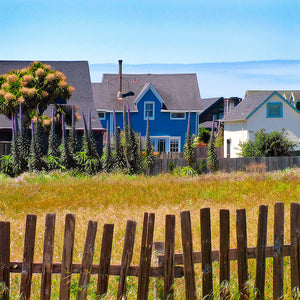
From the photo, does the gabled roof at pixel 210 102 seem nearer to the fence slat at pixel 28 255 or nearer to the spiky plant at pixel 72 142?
the spiky plant at pixel 72 142

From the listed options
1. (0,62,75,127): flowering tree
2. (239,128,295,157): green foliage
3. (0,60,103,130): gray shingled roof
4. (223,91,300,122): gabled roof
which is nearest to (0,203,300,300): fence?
(0,62,75,127): flowering tree

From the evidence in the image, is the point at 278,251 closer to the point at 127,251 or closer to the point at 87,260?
the point at 127,251

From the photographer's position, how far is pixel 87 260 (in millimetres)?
5059

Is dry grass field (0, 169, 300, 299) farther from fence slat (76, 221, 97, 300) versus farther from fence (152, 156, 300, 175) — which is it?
fence (152, 156, 300, 175)

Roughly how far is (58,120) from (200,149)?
52.5 feet

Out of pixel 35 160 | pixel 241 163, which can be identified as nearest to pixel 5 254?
pixel 35 160

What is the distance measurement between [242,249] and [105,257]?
4.41ft

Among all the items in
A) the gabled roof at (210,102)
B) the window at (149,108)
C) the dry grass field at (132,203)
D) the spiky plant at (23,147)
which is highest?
the gabled roof at (210,102)

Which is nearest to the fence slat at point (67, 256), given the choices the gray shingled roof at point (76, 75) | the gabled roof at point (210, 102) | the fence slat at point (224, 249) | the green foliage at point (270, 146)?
the fence slat at point (224, 249)

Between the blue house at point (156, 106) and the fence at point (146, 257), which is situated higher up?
the blue house at point (156, 106)

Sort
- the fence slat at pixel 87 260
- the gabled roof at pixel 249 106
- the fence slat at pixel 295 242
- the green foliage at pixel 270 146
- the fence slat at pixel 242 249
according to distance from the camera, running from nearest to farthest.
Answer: the fence slat at pixel 87 260 → the fence slat at pixel 242 249 → the fence slat at pixel 295 242 → the green foliage at pixel 270 146 → the gabled roof at pixel 249 106

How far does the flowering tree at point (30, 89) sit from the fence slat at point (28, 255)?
73.2ft

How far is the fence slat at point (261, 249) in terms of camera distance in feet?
17.4

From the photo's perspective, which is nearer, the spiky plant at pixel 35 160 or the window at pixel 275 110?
the spiky plant at pixel 35 160
